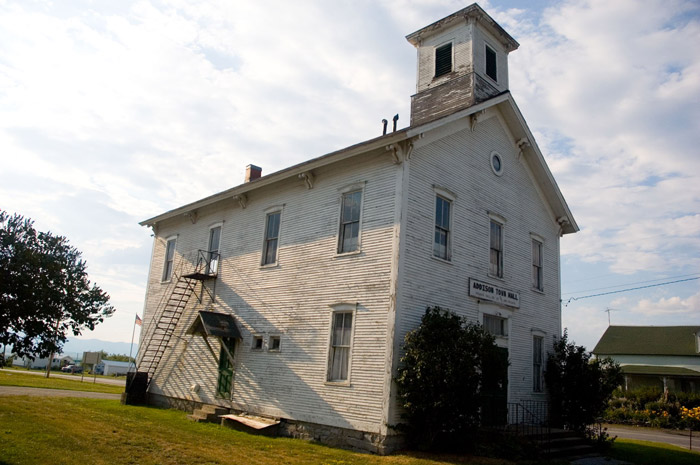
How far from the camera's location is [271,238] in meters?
18.1

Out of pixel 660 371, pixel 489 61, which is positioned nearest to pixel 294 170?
pixel 489 61

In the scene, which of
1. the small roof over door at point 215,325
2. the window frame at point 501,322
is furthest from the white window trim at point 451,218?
the small roof over door at point 215,325

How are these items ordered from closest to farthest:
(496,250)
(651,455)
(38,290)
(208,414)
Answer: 1. (38,290)
2. (651,455)
3. (208,414)
4. (496,250)

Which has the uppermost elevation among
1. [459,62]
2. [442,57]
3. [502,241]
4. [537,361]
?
[442,57]

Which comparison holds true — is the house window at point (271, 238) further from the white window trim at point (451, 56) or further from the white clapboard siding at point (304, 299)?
the white window trim at point (451, 56)

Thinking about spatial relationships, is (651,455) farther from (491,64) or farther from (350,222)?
(491,64)

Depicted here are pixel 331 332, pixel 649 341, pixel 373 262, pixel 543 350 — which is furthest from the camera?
pixel 649 341

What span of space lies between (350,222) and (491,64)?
28.3 feet

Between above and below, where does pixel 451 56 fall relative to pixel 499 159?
above

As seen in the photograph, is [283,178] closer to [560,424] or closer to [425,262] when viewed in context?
[425,262]

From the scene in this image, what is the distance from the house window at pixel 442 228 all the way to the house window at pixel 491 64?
6.35m

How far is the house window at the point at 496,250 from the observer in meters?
17.1

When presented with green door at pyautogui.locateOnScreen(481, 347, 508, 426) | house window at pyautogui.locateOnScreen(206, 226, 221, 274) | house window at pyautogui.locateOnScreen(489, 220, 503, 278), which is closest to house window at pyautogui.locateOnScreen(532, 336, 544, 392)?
green door at pyautogui.locateOnScreen(481, 347, 508, 426)

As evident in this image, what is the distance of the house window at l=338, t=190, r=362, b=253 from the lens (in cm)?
1516
